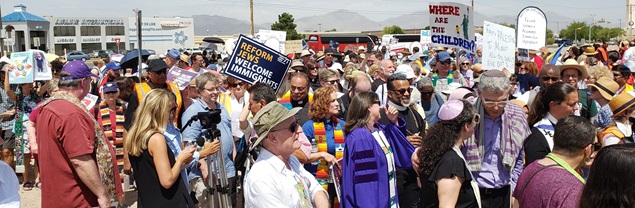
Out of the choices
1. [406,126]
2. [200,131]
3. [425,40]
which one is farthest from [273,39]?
[425,40]

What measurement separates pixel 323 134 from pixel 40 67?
547 cm

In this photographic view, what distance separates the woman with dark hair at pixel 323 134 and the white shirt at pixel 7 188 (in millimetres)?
2803

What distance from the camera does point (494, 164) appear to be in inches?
185

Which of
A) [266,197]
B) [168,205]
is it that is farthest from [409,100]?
[266,197]

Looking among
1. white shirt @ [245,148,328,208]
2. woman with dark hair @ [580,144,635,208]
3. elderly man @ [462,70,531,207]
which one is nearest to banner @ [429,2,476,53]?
elderly man @ [462,70,531,207]

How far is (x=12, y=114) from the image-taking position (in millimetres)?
8750

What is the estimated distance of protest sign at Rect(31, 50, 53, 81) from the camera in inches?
357

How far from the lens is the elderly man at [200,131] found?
18.8 ft

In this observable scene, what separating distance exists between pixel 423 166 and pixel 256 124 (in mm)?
1227

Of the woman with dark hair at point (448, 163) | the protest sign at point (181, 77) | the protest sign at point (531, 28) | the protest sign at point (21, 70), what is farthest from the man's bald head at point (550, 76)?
the protest sign at point (21, 70)

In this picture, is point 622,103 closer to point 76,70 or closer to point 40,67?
point 76,70

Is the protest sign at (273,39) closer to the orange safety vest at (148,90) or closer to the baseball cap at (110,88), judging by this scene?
the baseball cap at (110,88)

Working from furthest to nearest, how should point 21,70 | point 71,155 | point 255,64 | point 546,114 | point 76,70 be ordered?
point 21,70
point 255,64
point 546,114
point 76,70
point 71,155

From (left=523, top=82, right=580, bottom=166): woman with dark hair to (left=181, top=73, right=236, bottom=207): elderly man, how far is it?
→ 276 centimetres
